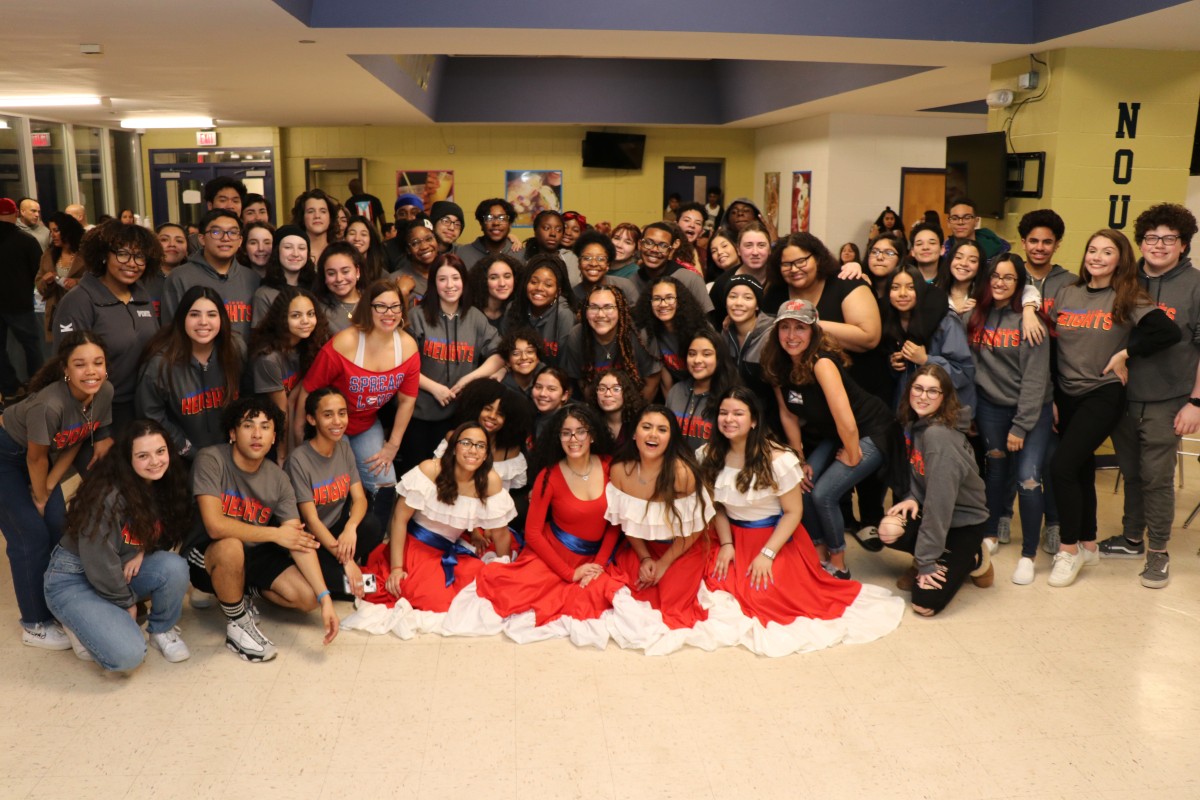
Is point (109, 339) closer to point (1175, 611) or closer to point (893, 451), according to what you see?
point (893, 451)

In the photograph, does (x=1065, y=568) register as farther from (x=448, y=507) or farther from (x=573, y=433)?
(x=448, y=507)

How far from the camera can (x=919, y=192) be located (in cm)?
1093

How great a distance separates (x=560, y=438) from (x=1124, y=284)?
2.60m

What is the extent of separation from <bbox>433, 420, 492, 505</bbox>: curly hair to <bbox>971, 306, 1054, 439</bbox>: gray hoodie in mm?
2343

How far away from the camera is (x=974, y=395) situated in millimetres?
4559

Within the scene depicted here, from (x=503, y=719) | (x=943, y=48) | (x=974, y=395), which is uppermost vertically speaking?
(x=943, y=48)

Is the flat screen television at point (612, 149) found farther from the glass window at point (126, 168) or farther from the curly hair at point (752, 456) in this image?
the curly hair at point (752, 456)

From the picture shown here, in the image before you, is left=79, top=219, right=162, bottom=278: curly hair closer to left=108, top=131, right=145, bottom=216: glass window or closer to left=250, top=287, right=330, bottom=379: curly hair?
left=250, top=287, right=330, bottom=379: curly hair

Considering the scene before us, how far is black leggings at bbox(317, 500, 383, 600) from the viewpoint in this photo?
4.03 meters

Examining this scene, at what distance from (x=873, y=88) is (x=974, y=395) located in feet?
14.5

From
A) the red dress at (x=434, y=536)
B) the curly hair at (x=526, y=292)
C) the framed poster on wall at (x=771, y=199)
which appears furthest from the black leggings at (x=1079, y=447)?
the framed poster on wall at (x=771, y=199)

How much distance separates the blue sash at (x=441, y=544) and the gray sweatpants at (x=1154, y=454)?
3108mm

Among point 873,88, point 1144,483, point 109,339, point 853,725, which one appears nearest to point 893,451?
point 1144,483

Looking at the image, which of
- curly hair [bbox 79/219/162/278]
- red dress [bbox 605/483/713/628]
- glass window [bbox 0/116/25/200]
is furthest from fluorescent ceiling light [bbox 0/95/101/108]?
red dress [bbox 605/483/713/628]
